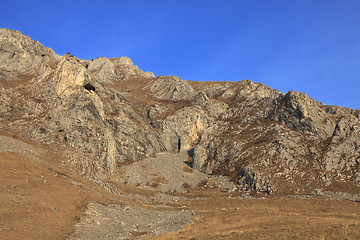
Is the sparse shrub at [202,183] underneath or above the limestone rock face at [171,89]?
underneath

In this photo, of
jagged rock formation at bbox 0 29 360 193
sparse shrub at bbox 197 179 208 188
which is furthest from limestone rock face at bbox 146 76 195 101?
sparse shrub at bbox 197 179 208 188

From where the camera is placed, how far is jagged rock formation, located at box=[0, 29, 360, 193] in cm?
7262

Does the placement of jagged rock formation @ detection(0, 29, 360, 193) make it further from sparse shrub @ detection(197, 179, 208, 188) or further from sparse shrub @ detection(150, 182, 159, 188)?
sparse shrub @ detection(150, 182, 159, 188)

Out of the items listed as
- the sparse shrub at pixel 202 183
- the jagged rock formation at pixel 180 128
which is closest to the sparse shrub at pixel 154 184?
the jagged rock formation at pixel 180 128

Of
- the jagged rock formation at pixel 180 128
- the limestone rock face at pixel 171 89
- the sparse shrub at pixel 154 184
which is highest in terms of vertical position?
the limestone rock face at pixel 171 89

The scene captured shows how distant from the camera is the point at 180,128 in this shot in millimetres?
110562

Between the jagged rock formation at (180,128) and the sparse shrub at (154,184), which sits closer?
the jagged rock formation at (180,128)

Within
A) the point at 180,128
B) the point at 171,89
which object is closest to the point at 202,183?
the point at 180,128

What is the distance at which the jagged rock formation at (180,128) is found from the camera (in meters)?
72.6

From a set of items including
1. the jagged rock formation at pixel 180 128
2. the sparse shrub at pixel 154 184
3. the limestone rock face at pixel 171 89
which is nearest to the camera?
the jagged rock formation at pixel 180 128

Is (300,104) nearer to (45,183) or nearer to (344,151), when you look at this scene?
(344,151)

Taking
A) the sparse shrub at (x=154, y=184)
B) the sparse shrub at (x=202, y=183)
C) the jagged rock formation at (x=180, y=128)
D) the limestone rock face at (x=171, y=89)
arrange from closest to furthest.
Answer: the jagged rock formation at (x=180, y=128), the sparse shrub at (x=154, y=184), the sparse shrub at (x=202, y=183), the limestone rock face at (x=171, y=89)

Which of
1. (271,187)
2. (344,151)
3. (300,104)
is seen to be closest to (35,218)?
(271,187)

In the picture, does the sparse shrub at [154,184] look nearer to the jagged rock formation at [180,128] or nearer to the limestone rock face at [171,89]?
the jagged rock formation at [180,128]
